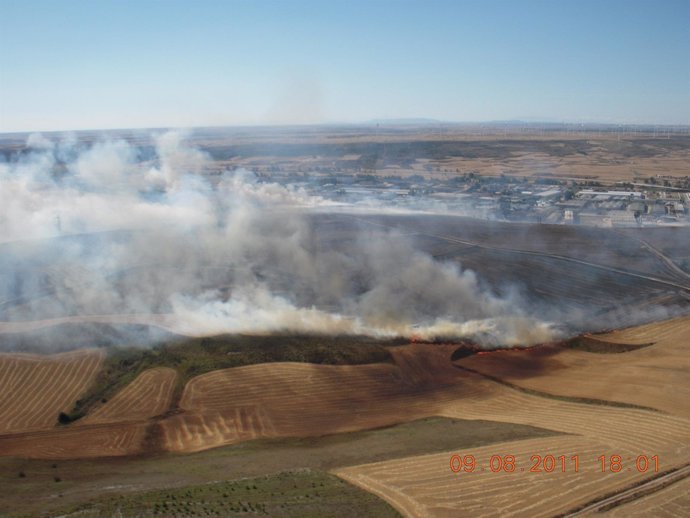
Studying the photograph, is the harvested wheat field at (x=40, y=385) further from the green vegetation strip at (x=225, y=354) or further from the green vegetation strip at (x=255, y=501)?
the green vegetation strip at (x=255, y=501)

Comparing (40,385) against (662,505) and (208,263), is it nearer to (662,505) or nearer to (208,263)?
(208,263)

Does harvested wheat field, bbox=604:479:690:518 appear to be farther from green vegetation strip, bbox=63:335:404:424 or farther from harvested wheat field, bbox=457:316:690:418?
green vegetation strip, bbox=63:335:404:424

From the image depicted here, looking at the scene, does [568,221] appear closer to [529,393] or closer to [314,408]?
[529,393]

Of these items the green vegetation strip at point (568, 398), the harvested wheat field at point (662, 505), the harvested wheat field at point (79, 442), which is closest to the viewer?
the harvested wheat field at point (662, 505)
